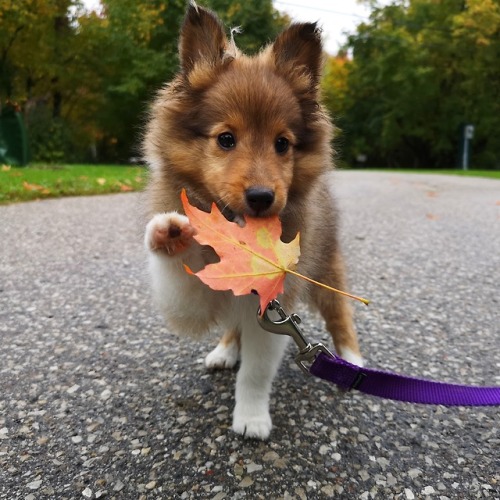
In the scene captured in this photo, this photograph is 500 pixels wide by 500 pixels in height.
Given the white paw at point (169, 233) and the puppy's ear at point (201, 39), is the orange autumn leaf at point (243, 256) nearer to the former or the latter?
the white paw at point (169, 233)

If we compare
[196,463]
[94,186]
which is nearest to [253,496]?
[196,463]

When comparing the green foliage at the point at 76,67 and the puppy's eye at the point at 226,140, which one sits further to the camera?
the green foliage at the point at 76,67

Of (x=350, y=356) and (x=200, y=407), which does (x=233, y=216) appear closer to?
(x=200, y=407)

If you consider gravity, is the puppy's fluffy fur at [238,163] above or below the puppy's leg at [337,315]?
above

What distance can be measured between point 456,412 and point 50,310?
2.86 m

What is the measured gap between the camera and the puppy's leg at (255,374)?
8.25 feet

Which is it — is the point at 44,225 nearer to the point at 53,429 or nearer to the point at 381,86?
the point at 53,429

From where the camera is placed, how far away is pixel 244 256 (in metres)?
1.94

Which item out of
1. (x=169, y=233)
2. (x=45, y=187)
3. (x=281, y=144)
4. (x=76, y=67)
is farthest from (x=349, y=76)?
(x=169, y=233)

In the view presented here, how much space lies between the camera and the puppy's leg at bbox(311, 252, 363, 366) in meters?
3.37

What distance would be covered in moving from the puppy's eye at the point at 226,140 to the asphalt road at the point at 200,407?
93 cm

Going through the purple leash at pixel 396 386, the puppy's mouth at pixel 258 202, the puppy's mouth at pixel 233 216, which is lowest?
the purple leash at pixel 396 386

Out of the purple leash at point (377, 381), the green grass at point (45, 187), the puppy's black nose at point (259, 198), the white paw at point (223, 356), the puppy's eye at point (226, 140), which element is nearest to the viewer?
the purple leash at point (377, 381)

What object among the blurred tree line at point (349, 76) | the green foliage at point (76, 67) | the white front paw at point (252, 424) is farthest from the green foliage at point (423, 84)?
the white front paw at point (252, 424)
